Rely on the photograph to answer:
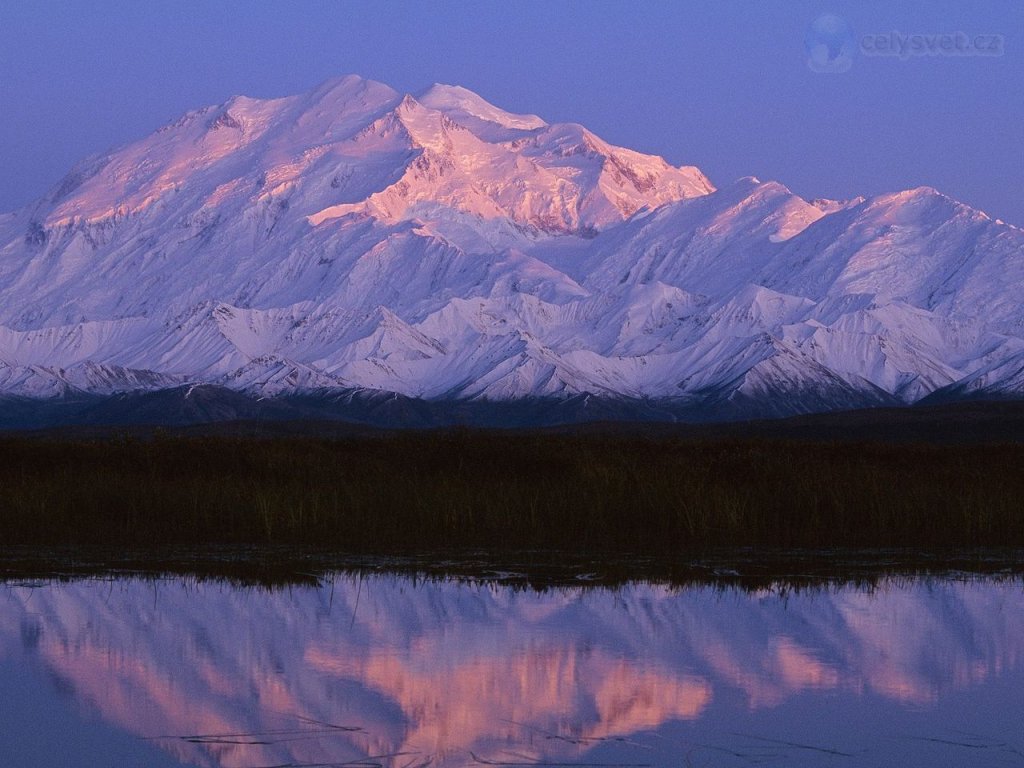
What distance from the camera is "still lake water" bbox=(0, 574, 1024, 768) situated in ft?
42.7

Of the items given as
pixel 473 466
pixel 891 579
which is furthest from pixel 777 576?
pixel 473 466

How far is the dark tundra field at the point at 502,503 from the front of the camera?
26.1 m

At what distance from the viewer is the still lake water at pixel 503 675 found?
42.7 feet

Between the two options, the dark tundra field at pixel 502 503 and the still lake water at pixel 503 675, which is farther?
the dark tundra field at pixel 502 503

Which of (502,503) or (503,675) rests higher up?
(502,503)

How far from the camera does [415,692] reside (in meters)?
14.8

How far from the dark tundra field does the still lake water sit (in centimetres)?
483

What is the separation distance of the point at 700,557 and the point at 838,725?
10.5m

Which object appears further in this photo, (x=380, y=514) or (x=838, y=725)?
(x=380, y=514)

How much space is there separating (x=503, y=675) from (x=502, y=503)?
1229 centimetres

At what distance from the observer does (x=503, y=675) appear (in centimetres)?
1566

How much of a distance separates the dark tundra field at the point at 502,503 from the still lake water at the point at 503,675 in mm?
4831

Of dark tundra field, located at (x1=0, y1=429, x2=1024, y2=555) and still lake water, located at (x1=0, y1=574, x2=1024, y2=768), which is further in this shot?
dark tundra field, located at (x1=0, y1=429, x2=1024, y2=555)

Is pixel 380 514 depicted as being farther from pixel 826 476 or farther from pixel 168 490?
pixel 826 476
